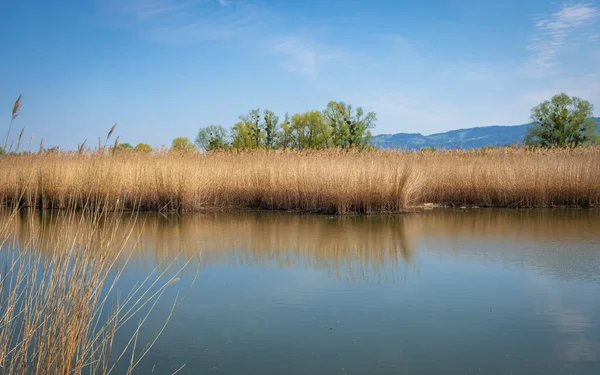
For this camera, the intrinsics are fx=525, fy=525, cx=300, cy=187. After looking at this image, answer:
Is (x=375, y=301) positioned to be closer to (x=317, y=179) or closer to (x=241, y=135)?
(x=317, y=179)

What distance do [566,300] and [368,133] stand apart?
41.6 m

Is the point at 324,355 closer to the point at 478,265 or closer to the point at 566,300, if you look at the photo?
the point at 566,300

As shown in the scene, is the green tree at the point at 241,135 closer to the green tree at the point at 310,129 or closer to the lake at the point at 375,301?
the green tree at the point at 310,129

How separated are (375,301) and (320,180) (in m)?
6.53

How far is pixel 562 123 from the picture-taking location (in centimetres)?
3888

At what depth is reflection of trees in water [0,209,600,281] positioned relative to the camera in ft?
19.4

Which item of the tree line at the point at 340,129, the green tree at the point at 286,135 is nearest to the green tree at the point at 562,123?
the tree line at the point at 340,129

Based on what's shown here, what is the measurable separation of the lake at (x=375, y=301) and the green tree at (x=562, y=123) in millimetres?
34289

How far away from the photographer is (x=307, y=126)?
46.1 meters

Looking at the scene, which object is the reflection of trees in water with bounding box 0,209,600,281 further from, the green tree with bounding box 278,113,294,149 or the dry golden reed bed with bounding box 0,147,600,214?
the green tree with bounding box 278,113,294,149

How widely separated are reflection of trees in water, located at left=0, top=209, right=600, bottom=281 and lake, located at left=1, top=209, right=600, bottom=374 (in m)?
0.04

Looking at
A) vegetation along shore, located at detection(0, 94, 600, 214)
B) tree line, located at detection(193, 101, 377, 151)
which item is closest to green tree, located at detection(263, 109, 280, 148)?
tree line, located at detection(193, 101, 377, 151)

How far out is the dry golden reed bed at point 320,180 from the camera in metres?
10.5

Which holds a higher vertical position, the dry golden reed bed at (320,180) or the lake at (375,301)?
the dry golden reed bed at (320,180)
